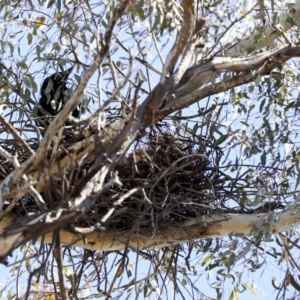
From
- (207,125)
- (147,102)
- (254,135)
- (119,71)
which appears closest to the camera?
(147,102)

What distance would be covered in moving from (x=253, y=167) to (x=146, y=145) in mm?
471

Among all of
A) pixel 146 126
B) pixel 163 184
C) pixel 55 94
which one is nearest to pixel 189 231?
pixel 163 184

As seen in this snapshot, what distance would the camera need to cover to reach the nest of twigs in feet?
10.8

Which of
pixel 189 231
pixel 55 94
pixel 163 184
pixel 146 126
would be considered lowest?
pixel 146 126

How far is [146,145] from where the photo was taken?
11.5ft

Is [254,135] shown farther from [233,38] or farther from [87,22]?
[87,22]

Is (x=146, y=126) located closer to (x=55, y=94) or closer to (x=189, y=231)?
(x=189, y=231)

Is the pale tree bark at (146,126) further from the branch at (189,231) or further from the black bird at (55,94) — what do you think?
the black bird at (55,94)

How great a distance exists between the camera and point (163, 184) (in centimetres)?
341

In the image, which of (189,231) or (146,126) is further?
(189,231)

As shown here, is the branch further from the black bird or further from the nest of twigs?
the black bird

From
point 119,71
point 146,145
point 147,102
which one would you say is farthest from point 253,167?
point 147,102

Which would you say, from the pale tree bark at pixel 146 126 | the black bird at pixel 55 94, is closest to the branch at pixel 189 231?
the pale tree bark at pixel 146 126

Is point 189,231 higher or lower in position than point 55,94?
lower
